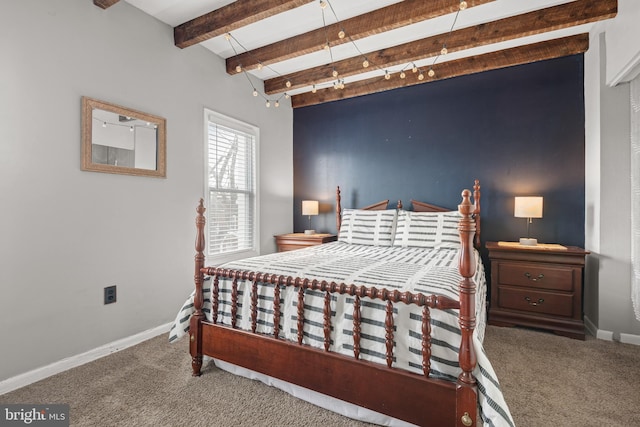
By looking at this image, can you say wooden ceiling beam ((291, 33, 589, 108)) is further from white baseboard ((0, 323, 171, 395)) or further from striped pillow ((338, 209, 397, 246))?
white baseboard ((0, 323, 171, 395))

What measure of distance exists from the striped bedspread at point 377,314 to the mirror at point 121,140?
121 centimetres

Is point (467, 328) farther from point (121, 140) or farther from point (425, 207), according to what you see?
point (121, 140)

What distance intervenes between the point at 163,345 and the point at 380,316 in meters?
1.89

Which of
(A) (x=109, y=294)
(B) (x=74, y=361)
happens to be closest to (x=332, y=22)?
(A) (x=109, y=294)

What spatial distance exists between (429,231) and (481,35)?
179 cm

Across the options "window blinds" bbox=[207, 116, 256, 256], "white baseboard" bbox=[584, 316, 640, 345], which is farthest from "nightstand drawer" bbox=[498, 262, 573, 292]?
"window blinds" bbox=[207, 116, 256, 256]

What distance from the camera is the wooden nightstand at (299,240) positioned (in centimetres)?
382

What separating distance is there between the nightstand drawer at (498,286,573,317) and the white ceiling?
92.3 inches

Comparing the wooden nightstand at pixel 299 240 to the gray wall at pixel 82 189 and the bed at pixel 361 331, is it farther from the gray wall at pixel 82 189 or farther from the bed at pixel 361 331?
the bed at pixel 361 331

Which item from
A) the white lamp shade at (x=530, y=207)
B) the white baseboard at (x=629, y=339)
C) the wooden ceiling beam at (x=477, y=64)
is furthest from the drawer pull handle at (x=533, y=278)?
the wooden ceiling beam at (x=477, y=64)

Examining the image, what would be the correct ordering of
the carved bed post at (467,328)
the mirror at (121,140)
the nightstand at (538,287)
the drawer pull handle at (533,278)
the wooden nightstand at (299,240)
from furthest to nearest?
the wooden nightstand at (299,240) → the drawer pull handle at (533,278) → the nightstand at (538,287) → the mirror at (121,140) → the carved bed post at (467,328)

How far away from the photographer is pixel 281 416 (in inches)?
62.6

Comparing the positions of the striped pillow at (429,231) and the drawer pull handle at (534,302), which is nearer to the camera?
the drawer pull handle at (534,302)

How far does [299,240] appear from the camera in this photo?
390 centimetres
